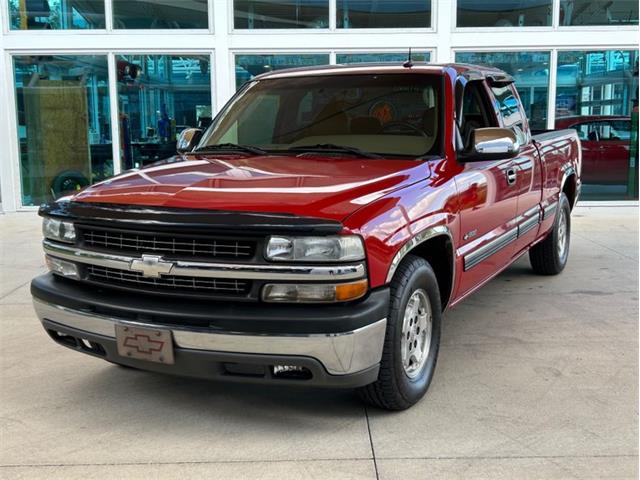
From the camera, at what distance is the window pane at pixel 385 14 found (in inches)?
424

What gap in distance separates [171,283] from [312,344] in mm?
727

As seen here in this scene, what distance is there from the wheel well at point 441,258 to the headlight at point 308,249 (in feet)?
2.55

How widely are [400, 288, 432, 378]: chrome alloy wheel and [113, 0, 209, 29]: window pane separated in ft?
27.7

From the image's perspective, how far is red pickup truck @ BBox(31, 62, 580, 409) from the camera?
288cm

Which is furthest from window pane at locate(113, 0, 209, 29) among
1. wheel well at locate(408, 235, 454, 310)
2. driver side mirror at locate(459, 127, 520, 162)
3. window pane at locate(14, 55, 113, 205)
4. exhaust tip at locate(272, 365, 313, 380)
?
exhaust tip at locate(272, 365, 313, 380)

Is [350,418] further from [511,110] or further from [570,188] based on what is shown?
[570,188]

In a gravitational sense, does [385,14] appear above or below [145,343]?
above

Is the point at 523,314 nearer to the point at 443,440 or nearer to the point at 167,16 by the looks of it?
the point at 443,440

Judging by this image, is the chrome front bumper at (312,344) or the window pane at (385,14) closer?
the chrome front bumper at (312,344)

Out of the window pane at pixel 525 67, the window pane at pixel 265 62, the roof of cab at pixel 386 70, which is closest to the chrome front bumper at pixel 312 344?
the roof of cab at pixel 386 70

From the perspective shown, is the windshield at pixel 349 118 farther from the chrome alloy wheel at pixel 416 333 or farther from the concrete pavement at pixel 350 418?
the concrete pavement at pixel 350 418

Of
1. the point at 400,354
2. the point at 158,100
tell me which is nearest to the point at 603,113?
the point at 158,100

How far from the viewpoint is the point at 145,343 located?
3.05 metres

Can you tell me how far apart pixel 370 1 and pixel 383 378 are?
28.9 ft
